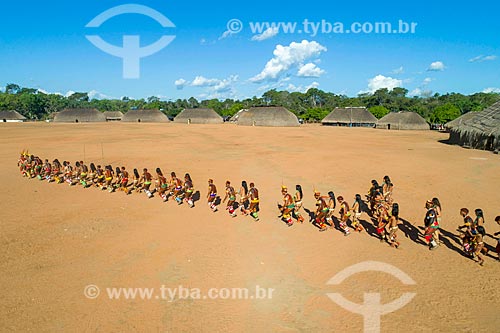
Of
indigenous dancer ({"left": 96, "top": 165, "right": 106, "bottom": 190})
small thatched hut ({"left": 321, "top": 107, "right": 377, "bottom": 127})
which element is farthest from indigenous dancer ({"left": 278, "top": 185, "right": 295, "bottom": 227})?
small thatched hut ({"left": 321, "top": 107, "right": 377, "bottom": 127})

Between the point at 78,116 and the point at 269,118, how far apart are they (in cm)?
4695

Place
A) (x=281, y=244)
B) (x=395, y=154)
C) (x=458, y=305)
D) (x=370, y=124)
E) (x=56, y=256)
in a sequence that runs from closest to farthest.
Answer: (x=458, y=305) → (x=56, y=256) → (x=281, y=244) → (x=395, y=154) → (x=370, y=124)

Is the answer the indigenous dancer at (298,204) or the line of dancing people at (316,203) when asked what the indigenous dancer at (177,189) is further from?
the indigenous dancer at (298,204)

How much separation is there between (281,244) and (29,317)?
17.7 ft

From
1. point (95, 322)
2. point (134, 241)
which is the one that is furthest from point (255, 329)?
point (134, 241)

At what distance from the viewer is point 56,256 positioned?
7.25 m

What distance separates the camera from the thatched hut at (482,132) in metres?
23.8

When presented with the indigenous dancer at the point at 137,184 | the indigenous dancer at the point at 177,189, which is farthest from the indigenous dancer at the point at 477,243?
the indigenous dancer at the point at 137,184

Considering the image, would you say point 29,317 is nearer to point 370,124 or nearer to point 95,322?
point 95,322

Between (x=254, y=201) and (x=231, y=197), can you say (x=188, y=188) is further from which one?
(x=254, y=201)

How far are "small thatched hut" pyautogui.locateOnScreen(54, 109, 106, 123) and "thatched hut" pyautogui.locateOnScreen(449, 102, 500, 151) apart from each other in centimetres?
7369

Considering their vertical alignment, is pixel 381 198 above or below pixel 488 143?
below

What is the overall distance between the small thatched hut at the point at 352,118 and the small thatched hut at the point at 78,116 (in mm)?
55376

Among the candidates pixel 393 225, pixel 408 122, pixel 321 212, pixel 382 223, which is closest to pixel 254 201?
pixel 321 212
